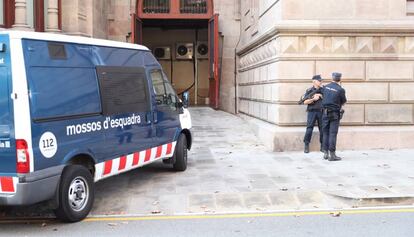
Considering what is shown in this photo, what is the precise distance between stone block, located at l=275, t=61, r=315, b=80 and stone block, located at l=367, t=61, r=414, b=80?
57.0 inches

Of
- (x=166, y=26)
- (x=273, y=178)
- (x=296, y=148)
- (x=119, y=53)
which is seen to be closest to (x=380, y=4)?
(x=296, y=148)

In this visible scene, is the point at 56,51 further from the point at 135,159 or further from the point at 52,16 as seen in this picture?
the point at 52,16

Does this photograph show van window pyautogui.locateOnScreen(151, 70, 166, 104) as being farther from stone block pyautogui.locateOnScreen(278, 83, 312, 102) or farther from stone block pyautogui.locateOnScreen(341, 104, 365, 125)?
stone block pyautogui.locateOnScreen(341, 104, 365, 125)

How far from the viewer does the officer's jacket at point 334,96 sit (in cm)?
1088

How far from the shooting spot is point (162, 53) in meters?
25.9

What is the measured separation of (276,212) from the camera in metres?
7.36

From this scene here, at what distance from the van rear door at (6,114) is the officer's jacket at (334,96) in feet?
22.7

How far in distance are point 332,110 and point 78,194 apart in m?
6.08

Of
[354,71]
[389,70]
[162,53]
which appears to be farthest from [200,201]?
[162,53]

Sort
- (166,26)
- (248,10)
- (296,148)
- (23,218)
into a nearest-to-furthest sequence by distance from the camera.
A: (23,218) → (296,148) → (248,10) → (166,26)

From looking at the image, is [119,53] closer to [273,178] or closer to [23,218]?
[23,218]

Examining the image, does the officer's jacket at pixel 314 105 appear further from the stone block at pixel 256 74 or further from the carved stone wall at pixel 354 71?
the stone block at pixel 256 74

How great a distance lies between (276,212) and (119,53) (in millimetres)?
3365

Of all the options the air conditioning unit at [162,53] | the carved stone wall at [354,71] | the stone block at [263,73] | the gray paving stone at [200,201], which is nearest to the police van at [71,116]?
the gray paving stone at [200,201]
